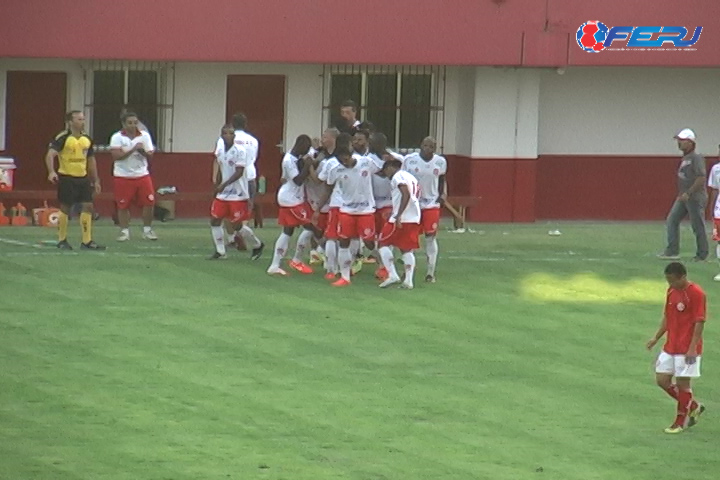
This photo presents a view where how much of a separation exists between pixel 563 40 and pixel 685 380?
57.2 ft

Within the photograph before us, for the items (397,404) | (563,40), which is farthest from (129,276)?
(563,40)

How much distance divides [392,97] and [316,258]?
8478 mm

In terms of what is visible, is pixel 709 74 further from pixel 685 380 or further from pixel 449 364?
pixel 685 380

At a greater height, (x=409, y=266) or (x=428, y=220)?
(x=428, y=220)

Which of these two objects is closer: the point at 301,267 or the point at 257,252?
the point at 301,267

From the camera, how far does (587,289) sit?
2388 centimetres

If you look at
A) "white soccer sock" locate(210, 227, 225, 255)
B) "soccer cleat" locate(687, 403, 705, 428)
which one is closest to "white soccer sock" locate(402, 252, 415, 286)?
"white soccer sock" locate(210, 227, 225, 255)

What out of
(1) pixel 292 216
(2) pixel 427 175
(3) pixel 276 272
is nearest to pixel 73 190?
(3) pixel 276 272

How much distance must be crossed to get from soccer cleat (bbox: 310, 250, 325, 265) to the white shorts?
33.3 feet

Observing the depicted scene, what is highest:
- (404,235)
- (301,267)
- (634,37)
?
→ (634,37)

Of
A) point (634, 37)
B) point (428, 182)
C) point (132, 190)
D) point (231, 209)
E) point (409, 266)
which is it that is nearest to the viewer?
point (409, 266)

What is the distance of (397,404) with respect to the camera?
16.5 metres

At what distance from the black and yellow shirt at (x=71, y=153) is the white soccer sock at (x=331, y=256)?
397 centimetres

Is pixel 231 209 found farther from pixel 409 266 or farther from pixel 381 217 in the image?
pixel 409 266
